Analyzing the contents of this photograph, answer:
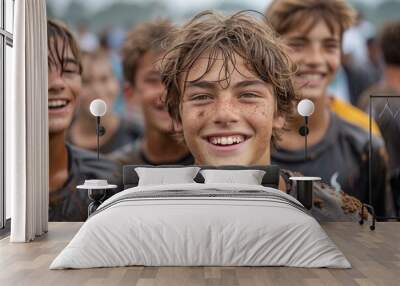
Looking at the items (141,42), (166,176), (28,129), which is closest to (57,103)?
(141,42)

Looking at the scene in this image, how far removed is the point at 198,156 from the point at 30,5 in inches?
115

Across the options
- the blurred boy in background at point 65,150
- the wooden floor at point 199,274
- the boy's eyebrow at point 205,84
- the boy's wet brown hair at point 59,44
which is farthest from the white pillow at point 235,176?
the boy's wet brown hair at point 59,44

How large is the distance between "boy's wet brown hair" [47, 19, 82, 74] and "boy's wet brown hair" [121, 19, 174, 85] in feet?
2.15

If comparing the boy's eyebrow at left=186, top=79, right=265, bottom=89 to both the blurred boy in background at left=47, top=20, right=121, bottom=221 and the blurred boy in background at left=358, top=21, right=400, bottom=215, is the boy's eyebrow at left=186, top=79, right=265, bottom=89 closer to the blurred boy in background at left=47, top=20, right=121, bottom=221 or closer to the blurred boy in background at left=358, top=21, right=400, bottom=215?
the blurred boy in background at left=358, top=21, right=400, bottom=215

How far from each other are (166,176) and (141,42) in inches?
82.0

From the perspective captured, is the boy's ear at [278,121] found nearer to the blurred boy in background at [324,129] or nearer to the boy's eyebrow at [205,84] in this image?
the blurred boy in background at [324,129]

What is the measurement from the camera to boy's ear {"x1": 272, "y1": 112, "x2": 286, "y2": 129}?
826 centimetres

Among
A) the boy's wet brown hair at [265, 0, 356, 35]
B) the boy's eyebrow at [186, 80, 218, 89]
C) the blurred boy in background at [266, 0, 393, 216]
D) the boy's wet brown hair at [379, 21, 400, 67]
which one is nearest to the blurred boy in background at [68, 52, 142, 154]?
the boy's eyebrow at [186, 80, 218, 89]

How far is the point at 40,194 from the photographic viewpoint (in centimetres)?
710

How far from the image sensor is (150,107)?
8.36 metres

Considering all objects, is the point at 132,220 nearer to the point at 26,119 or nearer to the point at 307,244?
the point at 307,244

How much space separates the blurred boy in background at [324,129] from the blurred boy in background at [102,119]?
2.10m

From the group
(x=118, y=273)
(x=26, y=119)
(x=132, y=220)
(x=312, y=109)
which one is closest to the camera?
(x=118, y=273)

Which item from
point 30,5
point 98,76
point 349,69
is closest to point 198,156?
point 98,76
